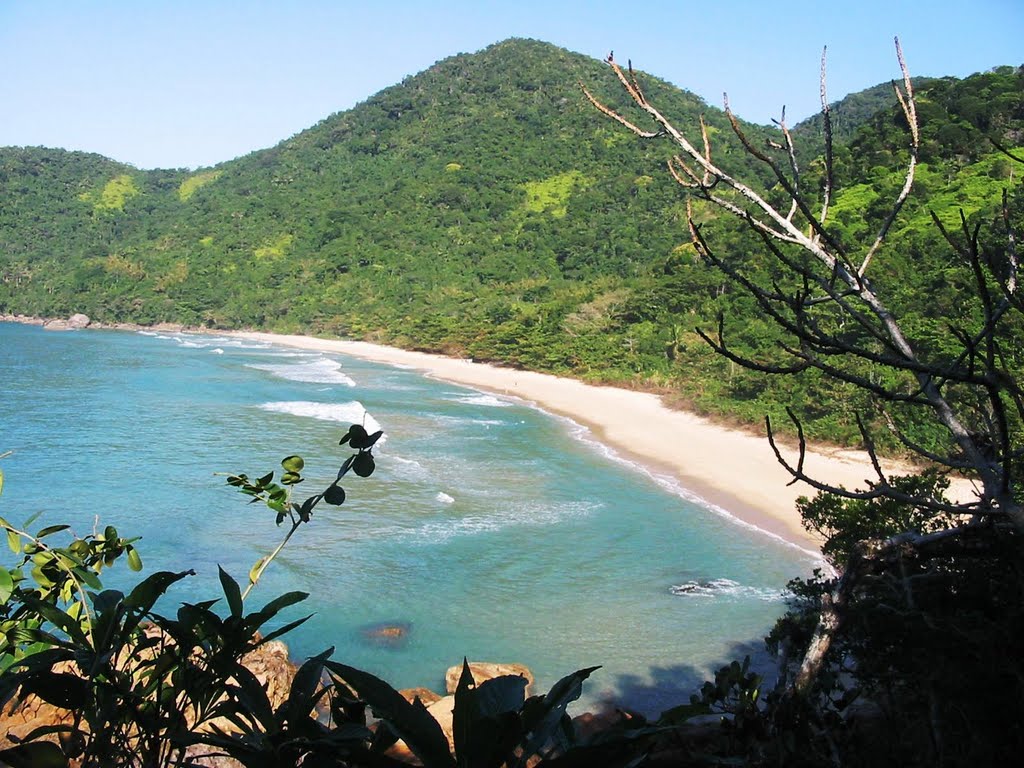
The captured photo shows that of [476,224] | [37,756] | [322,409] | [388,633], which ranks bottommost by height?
[388,633]

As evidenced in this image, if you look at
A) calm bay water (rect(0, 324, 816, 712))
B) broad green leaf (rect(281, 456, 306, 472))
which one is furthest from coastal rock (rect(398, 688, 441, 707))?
broad green leaf (rect(281, 456, 306, 472))

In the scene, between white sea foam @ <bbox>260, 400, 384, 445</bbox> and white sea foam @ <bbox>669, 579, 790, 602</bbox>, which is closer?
white sea foam @ <bbox>669, 579, 790, 602</bbox>

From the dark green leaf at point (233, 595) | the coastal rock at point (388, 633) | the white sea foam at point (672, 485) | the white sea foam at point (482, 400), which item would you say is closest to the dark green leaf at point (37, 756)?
the dark green leaf at point (233, 595)

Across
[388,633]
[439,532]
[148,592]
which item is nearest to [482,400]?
[439,532]

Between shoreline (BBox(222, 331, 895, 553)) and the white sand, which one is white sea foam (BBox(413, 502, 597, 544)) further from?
the white sand

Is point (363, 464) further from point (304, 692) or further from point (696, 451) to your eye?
point (696, 451)

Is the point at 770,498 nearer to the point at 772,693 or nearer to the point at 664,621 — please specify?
the point at 664,621
